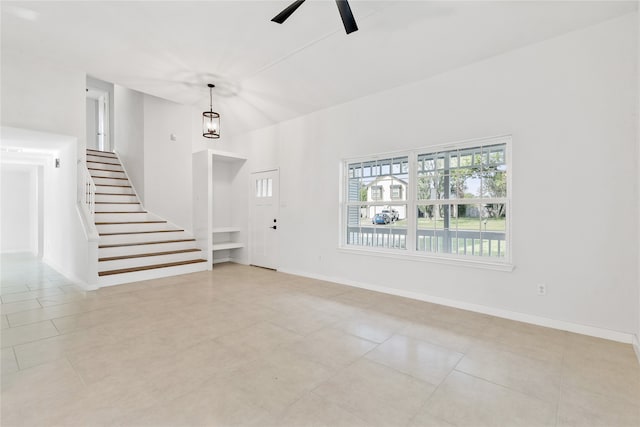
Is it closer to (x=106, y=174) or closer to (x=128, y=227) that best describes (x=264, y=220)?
(x=128, y=227)

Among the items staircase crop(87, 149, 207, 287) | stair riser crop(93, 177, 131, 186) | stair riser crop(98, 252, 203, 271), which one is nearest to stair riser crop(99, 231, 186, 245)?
staircase crop(87, 149, 207, 287)

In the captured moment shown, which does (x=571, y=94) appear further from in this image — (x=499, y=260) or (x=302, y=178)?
(x=302, y=178)

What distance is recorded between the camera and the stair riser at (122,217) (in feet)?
19.3

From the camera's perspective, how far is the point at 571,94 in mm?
3061

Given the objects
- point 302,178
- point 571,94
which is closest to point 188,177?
point 302,178

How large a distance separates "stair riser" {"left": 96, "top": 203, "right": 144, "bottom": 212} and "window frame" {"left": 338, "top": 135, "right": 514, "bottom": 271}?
15.7 ft

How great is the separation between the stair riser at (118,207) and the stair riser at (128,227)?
27.6 inches

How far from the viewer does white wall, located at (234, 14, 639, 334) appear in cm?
284

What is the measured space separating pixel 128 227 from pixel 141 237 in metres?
0.39

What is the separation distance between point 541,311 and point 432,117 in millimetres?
2619

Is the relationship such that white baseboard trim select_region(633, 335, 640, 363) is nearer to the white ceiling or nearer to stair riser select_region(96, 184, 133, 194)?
the white ceiling

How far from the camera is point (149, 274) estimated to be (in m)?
5.19

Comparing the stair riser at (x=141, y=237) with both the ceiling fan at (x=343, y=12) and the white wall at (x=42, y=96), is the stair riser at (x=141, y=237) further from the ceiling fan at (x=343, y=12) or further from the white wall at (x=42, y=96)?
the ceiling fan at (x=343, y=12)

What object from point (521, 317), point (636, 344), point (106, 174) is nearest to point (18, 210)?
point (106, 174)
